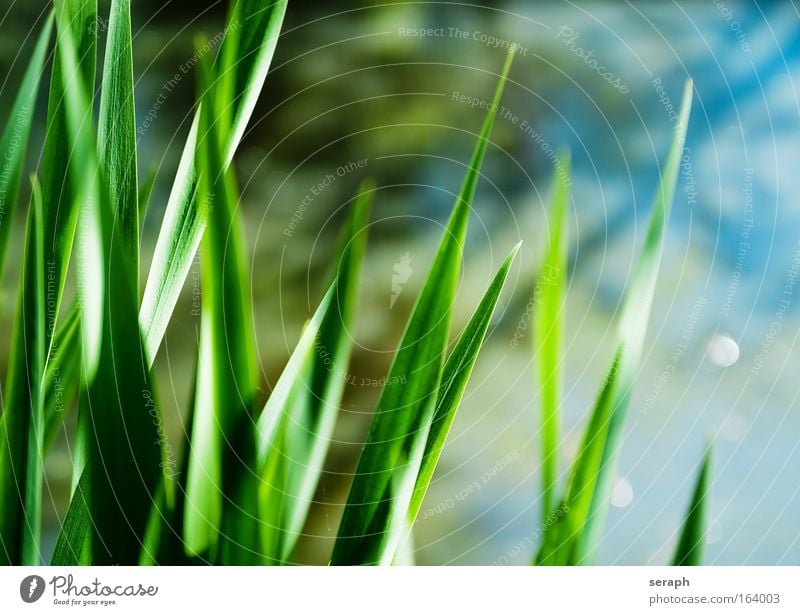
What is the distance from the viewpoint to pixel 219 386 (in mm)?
394

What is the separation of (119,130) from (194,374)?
0.51 ft

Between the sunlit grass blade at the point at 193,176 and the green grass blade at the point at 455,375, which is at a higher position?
the sunlit grass blade at the point at 193,176

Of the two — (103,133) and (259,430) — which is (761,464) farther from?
(103,133)

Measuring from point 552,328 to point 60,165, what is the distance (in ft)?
1.11

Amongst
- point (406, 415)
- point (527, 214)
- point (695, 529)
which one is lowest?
point (695, 529)

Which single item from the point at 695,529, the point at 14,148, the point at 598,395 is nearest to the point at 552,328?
the point at 598,395

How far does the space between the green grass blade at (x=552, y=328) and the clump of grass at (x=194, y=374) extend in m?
0.03

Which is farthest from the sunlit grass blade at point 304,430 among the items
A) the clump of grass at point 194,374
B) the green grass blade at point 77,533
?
the green grass blade at point 77,533

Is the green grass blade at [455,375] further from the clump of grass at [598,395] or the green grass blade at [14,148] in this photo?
the green grass blade at [14,148]

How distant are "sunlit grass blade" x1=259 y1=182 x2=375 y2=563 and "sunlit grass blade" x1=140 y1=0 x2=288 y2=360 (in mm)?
88

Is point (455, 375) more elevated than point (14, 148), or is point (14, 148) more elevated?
point (14, 148)

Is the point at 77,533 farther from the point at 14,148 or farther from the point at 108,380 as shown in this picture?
the point at 14,148

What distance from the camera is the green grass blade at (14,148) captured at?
0.45m
